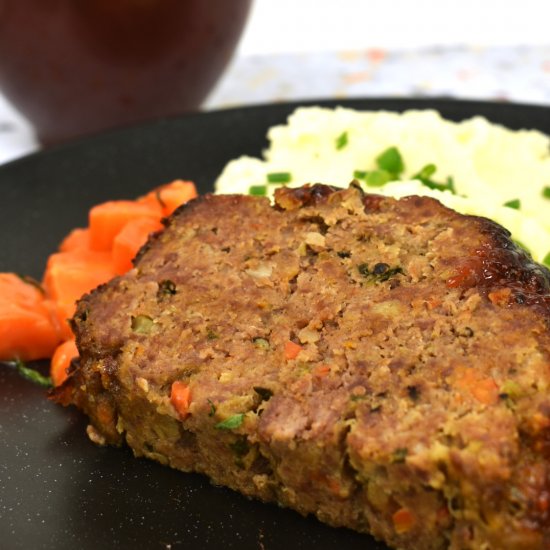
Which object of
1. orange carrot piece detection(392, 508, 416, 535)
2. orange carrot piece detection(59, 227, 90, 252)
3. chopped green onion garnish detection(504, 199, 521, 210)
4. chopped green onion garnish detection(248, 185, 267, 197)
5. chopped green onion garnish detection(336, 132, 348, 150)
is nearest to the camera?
orange carrot piece detection(392, 508, 416, 535)

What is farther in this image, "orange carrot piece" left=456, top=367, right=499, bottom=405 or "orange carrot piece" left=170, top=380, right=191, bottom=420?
"orange carrot piece" left=170, top=380, right=191, bottom=420

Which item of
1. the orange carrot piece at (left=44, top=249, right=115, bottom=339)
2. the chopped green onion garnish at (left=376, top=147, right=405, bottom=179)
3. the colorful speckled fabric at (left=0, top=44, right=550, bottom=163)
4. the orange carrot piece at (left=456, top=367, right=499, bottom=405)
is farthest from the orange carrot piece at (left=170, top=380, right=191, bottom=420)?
the colorful speckled fabric at (left=0, top=44, right=550, bottom=163)

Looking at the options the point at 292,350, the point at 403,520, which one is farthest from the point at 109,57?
the point at 403,520

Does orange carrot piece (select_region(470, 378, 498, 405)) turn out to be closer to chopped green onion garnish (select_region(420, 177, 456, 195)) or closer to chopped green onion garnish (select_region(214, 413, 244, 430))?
chopped green onion garnish (select_region(214, 413, 244, 430))

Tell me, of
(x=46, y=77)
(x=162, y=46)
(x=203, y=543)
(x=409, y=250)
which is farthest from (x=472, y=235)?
(x=46, y=77)

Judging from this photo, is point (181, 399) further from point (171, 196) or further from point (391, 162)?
point (391, 162)
